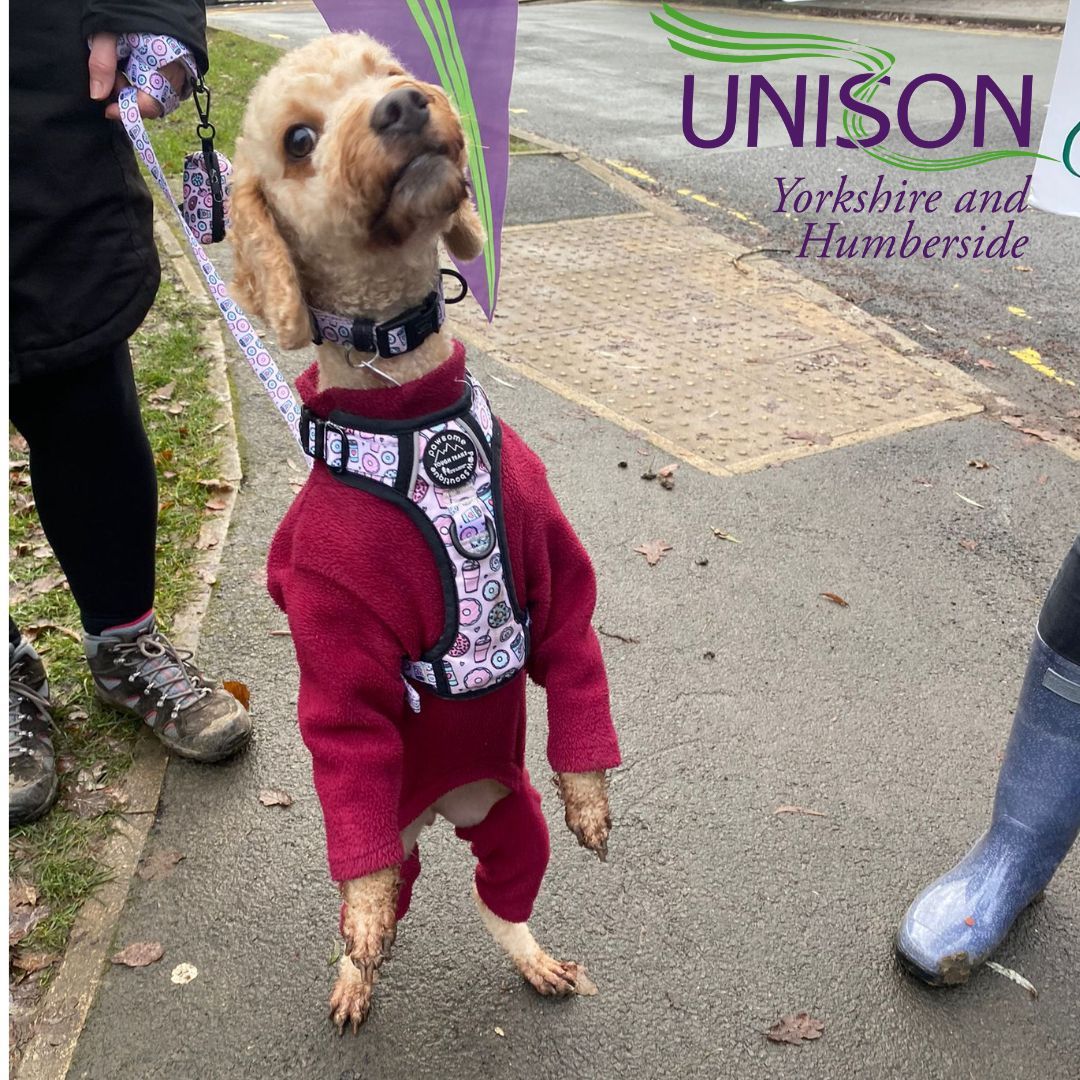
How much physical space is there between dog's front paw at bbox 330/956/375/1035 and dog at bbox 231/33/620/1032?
20.0 inches

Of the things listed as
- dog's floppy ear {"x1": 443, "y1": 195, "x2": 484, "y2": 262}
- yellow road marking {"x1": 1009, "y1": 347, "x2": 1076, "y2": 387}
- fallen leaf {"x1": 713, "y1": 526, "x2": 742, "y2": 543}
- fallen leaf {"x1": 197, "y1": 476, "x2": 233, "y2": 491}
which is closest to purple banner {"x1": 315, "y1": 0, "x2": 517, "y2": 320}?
dog's floppy ear {"x1": 443, "y1": 195, "x2": 484, "y2": 262}

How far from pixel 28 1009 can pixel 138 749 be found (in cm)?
75

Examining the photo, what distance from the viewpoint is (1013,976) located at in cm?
224

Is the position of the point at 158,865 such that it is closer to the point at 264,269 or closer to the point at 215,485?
the point at 264,269

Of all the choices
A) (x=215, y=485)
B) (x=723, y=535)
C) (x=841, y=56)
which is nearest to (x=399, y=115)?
(x=723, y=535)

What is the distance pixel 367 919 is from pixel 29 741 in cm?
141

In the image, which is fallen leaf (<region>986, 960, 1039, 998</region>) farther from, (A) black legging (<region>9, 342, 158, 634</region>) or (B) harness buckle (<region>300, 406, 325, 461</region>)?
(A) black legging (<region>9, 342, 158, 634</region>)

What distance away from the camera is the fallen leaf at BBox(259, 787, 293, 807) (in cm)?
266

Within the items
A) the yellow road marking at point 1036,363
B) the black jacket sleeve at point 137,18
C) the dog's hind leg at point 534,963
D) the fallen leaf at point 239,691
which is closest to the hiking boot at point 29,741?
the fallen leaf at point 239,691

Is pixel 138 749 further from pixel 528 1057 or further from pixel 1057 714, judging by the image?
pixel 1057 714

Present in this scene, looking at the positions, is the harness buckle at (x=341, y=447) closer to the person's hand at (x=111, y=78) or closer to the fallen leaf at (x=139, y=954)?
the person's hand at (x=111, y=78)

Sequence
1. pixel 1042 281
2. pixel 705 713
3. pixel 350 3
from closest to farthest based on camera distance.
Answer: pixel 350 3, pixel 705 713, pixel 1042 281

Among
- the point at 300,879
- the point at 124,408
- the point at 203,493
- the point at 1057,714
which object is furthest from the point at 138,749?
the point at 1057,714

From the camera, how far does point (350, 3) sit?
179 cm
